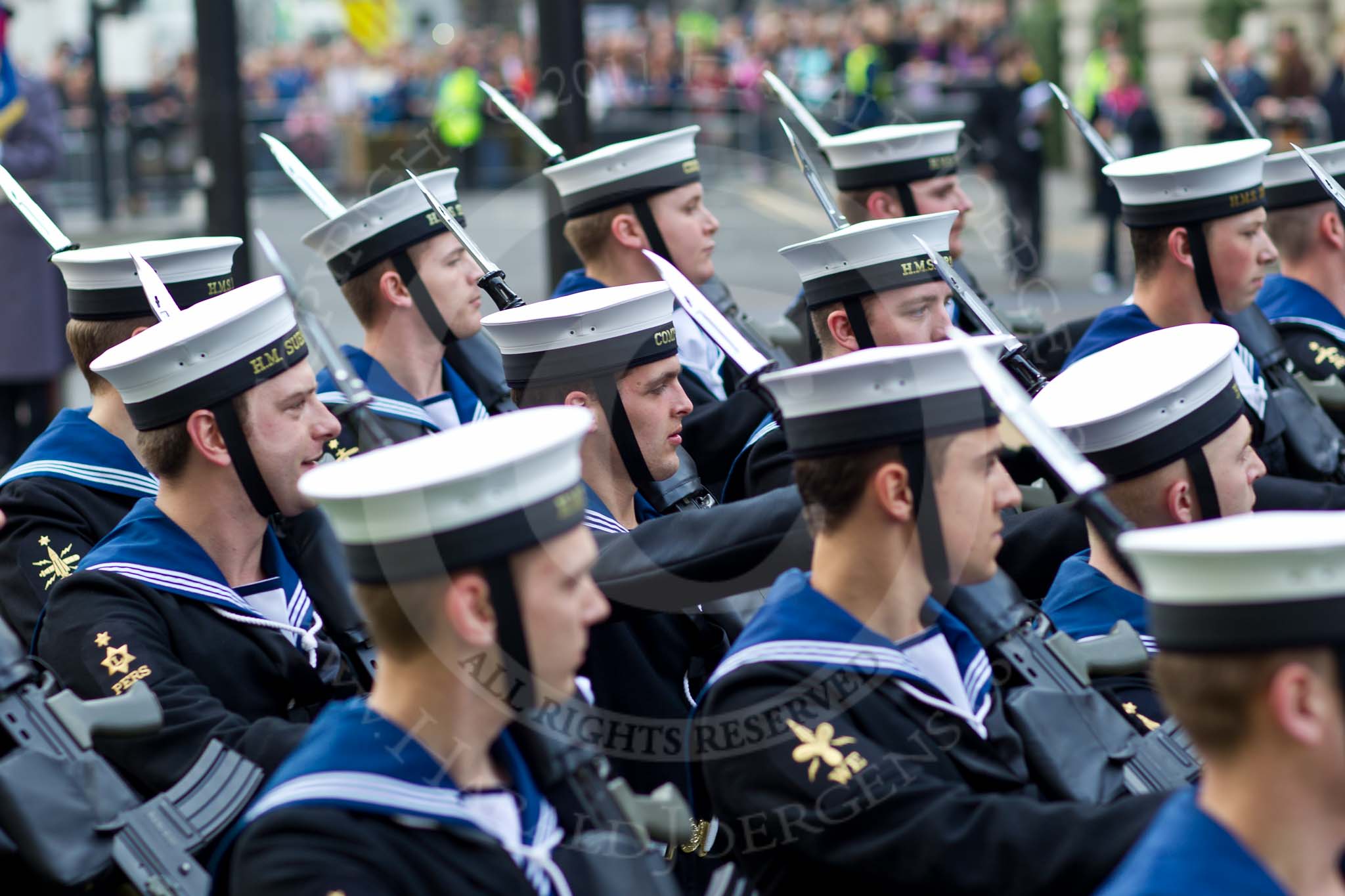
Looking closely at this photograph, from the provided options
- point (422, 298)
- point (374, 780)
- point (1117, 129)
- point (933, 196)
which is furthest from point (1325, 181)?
point (1117, 129)

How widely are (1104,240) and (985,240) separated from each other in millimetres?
1458

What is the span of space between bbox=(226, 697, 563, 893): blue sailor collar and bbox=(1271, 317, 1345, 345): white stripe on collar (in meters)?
4.06

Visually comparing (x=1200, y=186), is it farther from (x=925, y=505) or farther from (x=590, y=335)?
(x=925, y=505)

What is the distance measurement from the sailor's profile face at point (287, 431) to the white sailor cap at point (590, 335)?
0.56m

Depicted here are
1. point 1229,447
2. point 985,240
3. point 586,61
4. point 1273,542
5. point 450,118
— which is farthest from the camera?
point 450,118

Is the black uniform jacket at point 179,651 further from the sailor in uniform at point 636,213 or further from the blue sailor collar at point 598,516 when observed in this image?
the sailor in uniform at point 636,213

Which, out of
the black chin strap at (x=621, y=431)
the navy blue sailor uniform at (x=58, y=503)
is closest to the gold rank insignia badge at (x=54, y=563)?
the navy blue sailor uniform at (x=58, y=503)

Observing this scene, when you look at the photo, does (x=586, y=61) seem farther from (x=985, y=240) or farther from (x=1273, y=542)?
(x=985, y=240)

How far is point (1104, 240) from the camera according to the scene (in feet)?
44.3

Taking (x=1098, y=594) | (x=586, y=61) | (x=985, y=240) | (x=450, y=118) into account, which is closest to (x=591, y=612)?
(x=1098, y=594)

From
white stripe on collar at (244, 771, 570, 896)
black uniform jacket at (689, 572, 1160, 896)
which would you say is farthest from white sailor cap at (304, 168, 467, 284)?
white stripe on collar at (244, 771, 570, 896)

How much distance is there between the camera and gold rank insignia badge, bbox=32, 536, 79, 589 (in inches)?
159

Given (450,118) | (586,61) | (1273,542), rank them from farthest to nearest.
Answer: (450,118)
(586,61)
(1273,542)

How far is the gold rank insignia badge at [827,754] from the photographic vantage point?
2748mm
